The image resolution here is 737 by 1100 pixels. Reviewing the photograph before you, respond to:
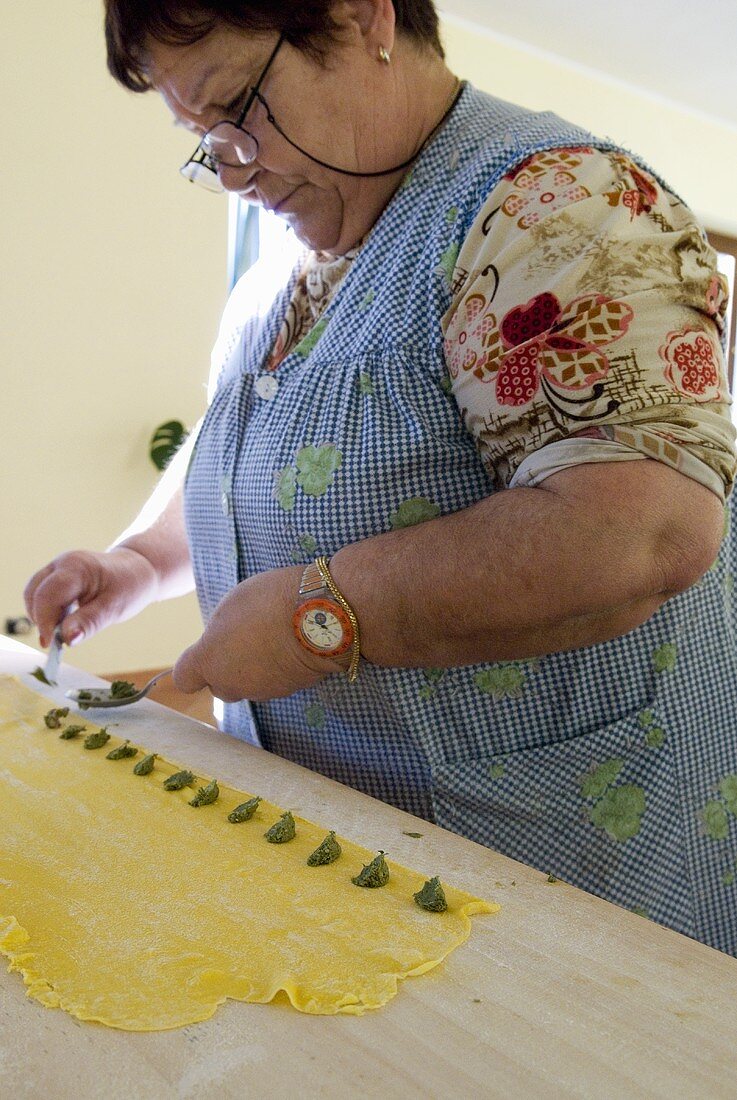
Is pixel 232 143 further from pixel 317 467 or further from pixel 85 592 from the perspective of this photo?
pixel 85 592

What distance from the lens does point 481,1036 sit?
458 millimetres

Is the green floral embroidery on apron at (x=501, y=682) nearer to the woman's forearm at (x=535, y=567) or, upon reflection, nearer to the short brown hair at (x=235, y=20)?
the woman's forearm at (x=535, y=567)

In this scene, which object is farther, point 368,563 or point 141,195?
point 141,195

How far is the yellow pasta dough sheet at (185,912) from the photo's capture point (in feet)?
1.64

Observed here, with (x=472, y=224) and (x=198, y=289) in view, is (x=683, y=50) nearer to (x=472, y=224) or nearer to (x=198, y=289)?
(x=198, y=289)

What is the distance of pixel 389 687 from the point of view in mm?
831

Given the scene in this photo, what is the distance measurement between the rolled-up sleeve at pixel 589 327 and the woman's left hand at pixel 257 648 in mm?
206

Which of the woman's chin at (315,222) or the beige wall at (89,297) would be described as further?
the beige wall at (89,297)

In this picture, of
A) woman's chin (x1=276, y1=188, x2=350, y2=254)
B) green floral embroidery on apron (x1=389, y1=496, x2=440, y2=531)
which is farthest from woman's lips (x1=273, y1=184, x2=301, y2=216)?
green floral embroidery on apron (x1=389, y1=496, x2=440, y2=531)

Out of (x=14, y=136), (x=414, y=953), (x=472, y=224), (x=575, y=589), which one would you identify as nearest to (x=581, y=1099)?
(x=414, y=953)

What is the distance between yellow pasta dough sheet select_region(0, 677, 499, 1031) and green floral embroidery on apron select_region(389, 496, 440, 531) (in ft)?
0.83

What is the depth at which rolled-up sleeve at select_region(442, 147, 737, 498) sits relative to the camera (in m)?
0.69

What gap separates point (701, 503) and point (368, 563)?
248mm

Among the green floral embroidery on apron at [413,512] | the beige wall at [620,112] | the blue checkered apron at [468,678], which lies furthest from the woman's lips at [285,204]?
the beige wall at [620,112]
